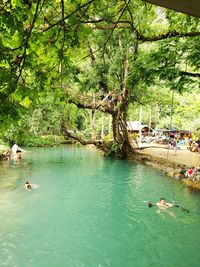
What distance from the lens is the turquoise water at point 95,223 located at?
7.71 metres

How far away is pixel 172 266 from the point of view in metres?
7.21

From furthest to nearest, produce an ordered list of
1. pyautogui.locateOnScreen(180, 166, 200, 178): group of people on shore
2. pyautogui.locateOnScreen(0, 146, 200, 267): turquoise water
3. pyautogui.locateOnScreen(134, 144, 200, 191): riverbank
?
pyautogui.locateOnScreen(134, 144, 200, 191): riverbank → pyautogui.locateOnScreen(180, 166, 200, 178): group of people on shore → pyautogui.locateOnScreen(0, 146, 200, 267): turquoise water

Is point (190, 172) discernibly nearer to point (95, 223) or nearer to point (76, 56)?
point (95, 223)

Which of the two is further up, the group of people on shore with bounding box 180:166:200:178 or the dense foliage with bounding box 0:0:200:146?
the dense foliage with bounding box 0:0:200:146

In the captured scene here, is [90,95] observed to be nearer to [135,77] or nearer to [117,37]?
[117,37]

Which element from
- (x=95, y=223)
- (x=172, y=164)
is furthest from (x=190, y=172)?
(x=95, y=223)

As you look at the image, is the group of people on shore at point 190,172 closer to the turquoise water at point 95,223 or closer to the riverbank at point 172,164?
the riverbank at point 172,164

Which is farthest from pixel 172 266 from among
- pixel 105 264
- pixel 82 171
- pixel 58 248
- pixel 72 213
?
pixel 82 171

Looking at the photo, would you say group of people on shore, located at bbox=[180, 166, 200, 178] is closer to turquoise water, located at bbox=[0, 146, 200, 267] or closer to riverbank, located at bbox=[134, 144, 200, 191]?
riverbank, located at bbox=[134, 144, 200, 191]

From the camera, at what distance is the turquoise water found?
Result: 7.71 meters

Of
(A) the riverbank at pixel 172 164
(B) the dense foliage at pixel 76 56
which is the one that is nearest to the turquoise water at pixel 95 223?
(A) the riverbank at pixel 172 164

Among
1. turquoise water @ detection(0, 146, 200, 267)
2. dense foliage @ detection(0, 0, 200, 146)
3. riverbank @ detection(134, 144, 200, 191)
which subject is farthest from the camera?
riverbank @ detection(134, 144, 200, 191)

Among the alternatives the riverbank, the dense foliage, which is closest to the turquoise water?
the riverbank

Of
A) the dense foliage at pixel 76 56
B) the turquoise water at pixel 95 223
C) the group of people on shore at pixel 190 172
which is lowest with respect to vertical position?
the turquoise water at pixel 95 223
